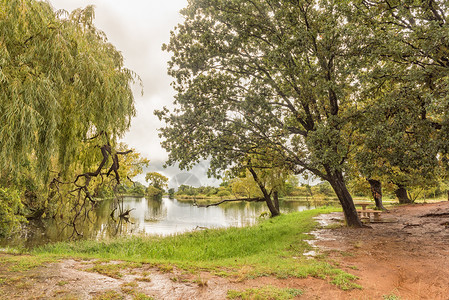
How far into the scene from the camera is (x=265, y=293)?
476cm

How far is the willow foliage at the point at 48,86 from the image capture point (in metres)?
4.75

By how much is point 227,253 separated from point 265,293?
5.16m

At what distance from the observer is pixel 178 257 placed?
365 inches

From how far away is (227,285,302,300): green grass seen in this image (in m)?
4.61

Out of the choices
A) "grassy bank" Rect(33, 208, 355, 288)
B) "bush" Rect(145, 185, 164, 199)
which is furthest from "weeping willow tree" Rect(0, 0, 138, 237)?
"bush" Rect(145, 185, 164, 199)

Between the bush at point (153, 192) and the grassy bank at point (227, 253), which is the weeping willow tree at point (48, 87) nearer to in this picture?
the grassy bank at point (227, 253)

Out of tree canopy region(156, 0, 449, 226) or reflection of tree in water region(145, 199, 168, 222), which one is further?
reflection of tree in water region(145, 199, 168, 222)

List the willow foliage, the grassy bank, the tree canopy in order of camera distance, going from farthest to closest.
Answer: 1. the tree canopy
2. the grassy bank
3. the willow foliage

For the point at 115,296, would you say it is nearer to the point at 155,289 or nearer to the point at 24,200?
the point at 155,289

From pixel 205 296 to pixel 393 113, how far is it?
1031 centimetres

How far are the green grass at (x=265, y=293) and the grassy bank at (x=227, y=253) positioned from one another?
0.86m

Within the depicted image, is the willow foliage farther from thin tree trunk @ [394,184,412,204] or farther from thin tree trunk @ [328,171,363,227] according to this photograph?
thin tree trunk @ [394,184,412,204]

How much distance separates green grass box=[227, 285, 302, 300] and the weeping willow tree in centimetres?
504

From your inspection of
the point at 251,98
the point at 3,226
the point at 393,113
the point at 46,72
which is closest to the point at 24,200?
the point at 3,226
